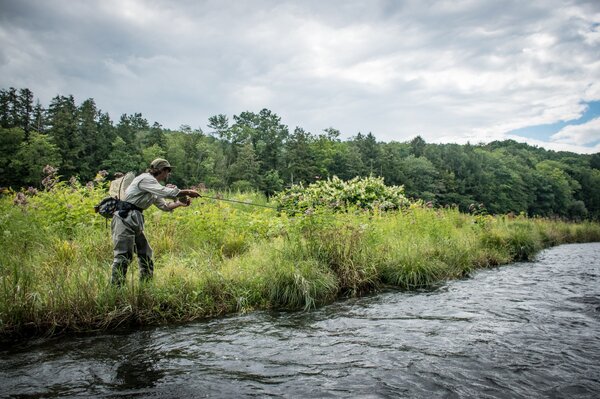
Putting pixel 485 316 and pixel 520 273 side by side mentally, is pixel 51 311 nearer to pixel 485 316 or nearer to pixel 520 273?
pixel 485 316

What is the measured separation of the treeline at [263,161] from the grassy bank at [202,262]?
32.8 meters

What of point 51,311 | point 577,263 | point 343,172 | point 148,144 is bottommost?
point 577,263

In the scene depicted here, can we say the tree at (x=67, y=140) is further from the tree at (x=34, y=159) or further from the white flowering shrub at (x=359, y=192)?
the white flowering shrub at (x=359, y=192)

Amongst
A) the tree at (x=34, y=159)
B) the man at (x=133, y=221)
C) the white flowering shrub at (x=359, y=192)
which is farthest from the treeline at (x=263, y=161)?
the man at (x=133, y=221)

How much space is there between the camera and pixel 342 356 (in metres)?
3.86

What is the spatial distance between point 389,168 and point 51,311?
2836 inches

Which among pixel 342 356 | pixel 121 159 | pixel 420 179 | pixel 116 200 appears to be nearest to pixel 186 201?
pixel 116 200

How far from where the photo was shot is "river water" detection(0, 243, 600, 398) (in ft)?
10.4

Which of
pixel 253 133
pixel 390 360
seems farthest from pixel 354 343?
pixel 253 133

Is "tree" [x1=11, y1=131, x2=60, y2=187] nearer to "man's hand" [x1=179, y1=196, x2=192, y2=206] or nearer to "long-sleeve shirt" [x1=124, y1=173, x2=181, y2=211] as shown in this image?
"man's hand" [x1=179, y1=196, x2=192, y2=206]

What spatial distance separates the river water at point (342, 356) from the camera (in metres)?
3.16

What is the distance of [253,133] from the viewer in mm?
83750

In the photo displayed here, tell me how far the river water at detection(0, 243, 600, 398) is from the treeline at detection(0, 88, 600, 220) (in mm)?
35063

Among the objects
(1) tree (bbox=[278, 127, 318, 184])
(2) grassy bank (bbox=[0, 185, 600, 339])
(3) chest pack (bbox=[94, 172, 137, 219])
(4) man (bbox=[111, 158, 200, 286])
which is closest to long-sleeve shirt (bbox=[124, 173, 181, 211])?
(4) man (bbox=[111, 158, 200, 286])
